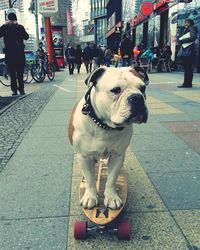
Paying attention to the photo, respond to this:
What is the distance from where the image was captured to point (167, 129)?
5.05 meters

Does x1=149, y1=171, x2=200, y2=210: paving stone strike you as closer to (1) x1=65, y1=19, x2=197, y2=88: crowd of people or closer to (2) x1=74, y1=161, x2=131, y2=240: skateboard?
(2) x1=74, y1=161, x2=131, y2=240: skateboard

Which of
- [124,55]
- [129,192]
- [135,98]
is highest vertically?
[124,55]

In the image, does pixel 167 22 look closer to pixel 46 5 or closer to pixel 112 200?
pixel 46 5

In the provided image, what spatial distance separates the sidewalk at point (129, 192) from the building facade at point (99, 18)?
7200cm

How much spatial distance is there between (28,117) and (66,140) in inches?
74.8

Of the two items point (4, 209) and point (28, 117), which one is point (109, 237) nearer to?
point (4, 209)

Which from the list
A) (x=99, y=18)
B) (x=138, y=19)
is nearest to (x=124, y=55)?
(x=138, y=19)

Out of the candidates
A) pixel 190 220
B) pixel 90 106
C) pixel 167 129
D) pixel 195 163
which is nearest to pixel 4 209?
pixel 90 106

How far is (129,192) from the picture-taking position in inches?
111

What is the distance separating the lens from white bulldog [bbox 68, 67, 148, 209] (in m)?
2.04

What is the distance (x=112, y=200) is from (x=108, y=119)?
657 millimetres

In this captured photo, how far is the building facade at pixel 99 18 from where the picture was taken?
73.9m

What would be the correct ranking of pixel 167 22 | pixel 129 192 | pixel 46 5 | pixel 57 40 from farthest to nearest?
pixel 57 40 → pixel 167 22 → pixel 46 5 → pixel 129 192

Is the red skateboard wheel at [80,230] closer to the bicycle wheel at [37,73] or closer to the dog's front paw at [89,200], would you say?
the dog's front paw at [89,200]
